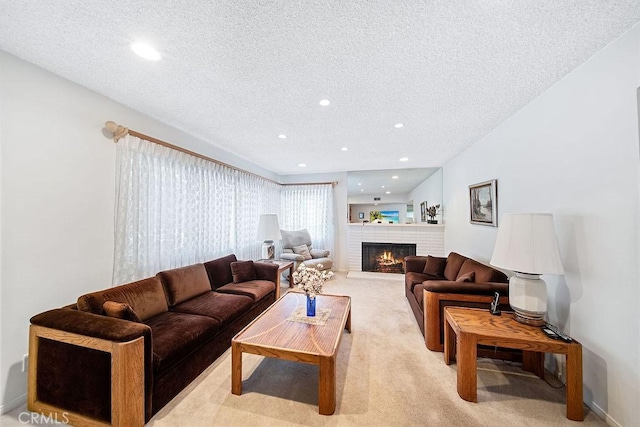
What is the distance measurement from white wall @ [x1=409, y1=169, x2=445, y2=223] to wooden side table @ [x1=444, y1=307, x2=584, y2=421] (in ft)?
11.8

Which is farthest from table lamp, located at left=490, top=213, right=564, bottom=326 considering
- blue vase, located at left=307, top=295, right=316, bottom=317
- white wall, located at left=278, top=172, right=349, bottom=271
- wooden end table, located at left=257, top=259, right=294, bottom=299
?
white wall, located at left=278, top=172, right=349, bottom=271

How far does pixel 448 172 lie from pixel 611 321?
12.0 feet

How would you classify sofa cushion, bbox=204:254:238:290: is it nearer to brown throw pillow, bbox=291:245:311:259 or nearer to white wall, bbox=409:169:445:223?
brown throw pillow, bbox=291:245:311:259

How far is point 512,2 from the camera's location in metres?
1.20

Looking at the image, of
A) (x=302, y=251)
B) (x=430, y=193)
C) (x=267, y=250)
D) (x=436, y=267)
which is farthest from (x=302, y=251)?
(x=430, y=193)

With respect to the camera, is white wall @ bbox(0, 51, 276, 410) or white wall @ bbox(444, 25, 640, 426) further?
white wall @ bbox(0, 51, 276, 410)

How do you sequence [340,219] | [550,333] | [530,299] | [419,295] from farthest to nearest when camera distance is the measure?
[340,219] < [419,295] < [530,299] < [550,333]

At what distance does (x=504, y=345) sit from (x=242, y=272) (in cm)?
300

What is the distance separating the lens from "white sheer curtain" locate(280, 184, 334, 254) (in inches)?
227

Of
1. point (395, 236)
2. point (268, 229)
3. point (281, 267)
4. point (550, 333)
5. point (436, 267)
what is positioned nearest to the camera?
point (550, 333)

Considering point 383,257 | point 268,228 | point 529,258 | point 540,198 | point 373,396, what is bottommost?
point 373,396

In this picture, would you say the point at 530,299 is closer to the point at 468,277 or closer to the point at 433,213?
the point at 468,277

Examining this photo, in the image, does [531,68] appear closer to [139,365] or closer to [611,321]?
[611,321]

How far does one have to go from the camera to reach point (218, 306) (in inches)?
95.9
